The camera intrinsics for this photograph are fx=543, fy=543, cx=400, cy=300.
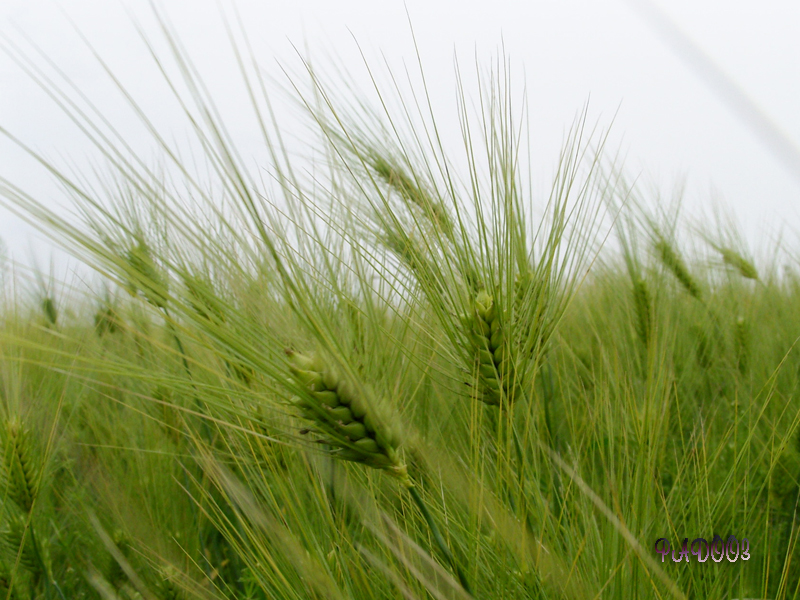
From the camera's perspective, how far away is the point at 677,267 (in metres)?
1.66

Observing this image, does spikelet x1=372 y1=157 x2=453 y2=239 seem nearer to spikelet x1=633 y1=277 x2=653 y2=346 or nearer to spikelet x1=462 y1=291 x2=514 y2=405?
spikelet x1=462 y1=291 x2=514 y2=405

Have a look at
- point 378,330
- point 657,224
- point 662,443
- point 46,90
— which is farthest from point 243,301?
point 657,224

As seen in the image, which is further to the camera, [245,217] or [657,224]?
[657,224]

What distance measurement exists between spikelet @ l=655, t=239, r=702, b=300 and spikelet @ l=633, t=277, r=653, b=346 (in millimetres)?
345

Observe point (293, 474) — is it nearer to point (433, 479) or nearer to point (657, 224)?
point (433, 479)

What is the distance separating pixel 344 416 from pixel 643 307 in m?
0.98

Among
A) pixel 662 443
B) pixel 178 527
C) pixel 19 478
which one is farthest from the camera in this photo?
pixel 178 527

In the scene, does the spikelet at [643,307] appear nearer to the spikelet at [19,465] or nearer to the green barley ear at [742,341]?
the green barley ear at [742,341]

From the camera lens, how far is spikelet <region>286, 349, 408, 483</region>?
0.51 metres

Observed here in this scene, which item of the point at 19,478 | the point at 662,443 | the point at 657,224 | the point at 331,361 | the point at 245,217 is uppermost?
the point at 657,224

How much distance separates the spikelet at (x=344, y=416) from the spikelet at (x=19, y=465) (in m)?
0.66

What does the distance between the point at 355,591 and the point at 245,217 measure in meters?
0.47

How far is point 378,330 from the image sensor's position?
2.24ft

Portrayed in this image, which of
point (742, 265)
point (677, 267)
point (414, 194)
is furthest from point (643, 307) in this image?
point (742, 265)
